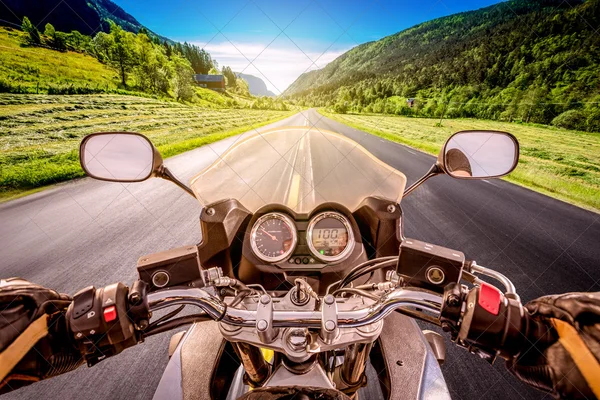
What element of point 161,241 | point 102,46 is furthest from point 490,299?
point 102,46

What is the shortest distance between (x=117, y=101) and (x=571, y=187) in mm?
29159

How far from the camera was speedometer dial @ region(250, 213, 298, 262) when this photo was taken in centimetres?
170

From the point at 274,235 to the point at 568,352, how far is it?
4.38 ft

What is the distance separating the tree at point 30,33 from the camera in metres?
22.4

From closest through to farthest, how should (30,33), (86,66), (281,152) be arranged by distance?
(281,152) → (30,33) → (86,66)

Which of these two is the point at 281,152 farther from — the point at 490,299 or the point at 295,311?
the point at 490,299

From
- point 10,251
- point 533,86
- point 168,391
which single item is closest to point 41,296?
point 168,391

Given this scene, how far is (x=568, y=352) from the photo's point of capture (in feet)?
2.26

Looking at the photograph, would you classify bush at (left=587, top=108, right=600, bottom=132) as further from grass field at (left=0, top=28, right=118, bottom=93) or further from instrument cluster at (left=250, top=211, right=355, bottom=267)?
grass field at (left=0, top=28, right=118, bottom=93)

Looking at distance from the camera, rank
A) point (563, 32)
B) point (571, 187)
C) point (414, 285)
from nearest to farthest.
Result: point (414, 285)
point (571, 187)
point (563, 32)

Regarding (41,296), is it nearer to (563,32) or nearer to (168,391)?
(168,391)

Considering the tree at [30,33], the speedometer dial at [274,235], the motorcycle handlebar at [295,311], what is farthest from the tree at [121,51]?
the motorcycle handlebar at [295,311]

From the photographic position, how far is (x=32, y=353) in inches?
30.3

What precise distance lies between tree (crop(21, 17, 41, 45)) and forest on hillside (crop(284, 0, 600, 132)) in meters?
23.6
